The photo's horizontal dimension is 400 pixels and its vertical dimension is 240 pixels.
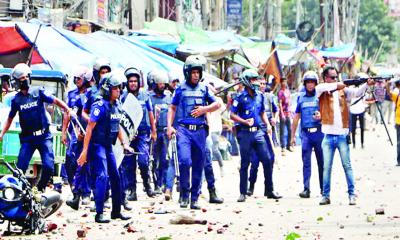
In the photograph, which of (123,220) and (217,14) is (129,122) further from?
(217,14)

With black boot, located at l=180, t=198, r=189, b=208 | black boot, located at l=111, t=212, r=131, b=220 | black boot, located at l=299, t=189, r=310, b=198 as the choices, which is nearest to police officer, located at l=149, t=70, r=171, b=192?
black boot, located at l=299, t=189, r=310, b=198

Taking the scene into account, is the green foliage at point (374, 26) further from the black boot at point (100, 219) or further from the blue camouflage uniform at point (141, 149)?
the black boot at point (100, 219)

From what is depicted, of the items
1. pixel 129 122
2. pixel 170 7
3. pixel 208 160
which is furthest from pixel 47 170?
pixel 170 7

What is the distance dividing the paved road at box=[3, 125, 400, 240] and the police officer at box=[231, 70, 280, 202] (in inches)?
18.0

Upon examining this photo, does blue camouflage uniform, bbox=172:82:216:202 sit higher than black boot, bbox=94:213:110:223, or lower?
higher

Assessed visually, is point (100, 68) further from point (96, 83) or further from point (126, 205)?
point (126, 205)

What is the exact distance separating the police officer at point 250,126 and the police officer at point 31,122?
11.0 feet

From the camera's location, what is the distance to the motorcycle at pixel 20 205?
12.4m

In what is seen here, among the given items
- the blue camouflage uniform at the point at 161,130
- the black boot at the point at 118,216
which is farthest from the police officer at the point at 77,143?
the blue camouflage uniform at the point at 161,130

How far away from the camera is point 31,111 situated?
50.4 ft

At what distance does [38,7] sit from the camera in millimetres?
27969

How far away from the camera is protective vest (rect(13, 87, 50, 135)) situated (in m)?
15.3

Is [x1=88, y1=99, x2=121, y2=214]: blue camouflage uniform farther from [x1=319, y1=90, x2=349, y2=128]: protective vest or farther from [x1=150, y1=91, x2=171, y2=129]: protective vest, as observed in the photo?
[x1=150, y1=91, x2=171, y2=129]: protective vest

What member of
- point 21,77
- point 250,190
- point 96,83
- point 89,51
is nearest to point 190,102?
point 96,83
